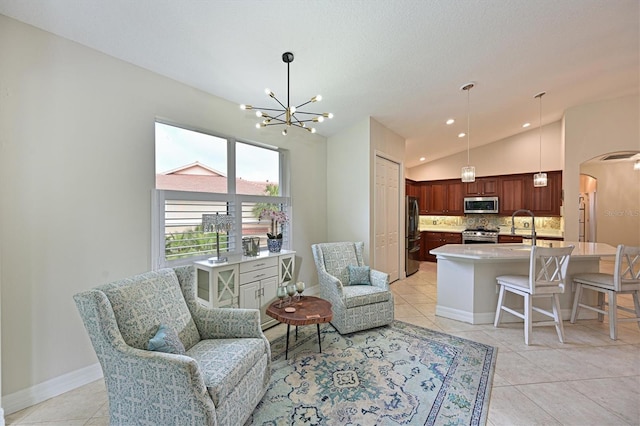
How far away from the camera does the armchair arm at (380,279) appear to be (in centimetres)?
337

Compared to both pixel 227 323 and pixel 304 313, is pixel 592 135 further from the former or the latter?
pixel 227 323

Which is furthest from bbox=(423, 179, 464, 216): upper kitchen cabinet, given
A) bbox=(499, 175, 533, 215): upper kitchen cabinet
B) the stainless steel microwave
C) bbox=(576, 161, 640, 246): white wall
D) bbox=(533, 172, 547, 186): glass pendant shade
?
bbox=(576, 161, 640, 246): white wall

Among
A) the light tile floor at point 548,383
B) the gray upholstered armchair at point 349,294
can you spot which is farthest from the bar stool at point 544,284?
the gray upholstered armchair at point 349,294

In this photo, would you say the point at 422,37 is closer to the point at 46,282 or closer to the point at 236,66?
the point at 236,66

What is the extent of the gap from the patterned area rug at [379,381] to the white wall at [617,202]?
7674 mm

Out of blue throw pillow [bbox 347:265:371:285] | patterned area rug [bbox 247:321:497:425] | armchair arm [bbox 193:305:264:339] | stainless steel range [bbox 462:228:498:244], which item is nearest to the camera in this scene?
patterned area rug [bbox 247:321:497:425]

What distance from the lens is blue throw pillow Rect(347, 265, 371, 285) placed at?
3566mm

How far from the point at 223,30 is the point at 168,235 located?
1976 mm

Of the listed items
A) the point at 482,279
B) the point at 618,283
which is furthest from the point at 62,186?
the point at 618,283

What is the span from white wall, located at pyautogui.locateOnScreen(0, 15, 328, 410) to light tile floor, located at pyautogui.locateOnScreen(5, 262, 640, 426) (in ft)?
1.20

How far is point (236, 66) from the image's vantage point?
277 centimetres

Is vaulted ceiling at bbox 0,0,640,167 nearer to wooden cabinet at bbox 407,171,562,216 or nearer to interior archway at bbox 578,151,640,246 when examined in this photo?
wooden cabinet at bbox 407,171,562,216

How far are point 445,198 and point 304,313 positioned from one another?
21.4ft

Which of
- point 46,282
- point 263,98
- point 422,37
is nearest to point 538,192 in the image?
point 422,37
